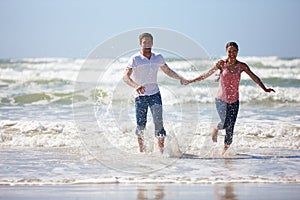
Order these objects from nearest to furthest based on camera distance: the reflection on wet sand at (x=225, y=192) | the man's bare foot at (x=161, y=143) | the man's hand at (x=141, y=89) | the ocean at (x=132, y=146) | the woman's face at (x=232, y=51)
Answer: the reflection on wet sand at (x=225, y=192) → the ocean at (x=132, y=146) → the man's hand at (x=141, y=89) → the woman's face at (x=232, y=51) → the man's bare foot at (x=161, y=143)

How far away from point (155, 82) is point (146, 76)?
0.15m

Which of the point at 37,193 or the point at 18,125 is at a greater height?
the point at 18,125

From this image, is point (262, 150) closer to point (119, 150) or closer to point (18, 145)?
point (119, 150)

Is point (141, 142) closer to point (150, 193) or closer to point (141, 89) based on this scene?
point (141, 89)

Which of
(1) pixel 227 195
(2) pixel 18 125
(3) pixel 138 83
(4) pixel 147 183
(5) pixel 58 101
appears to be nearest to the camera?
(1) pixel 227 195

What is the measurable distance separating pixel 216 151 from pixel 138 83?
1.61 m

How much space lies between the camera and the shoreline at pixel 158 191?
15.9 ft

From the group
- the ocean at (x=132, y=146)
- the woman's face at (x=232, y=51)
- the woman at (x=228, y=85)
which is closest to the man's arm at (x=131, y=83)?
the ocean at (x=132, y=146)

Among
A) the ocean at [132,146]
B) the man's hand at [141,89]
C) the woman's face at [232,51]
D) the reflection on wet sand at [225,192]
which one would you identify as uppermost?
the woman's face at [232,51]

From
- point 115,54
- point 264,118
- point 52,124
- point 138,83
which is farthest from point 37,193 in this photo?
point 264,118

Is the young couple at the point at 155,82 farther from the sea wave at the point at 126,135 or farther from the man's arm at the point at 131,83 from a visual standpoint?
the sea wave at the point at 126,135

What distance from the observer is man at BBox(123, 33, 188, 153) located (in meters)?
6.57

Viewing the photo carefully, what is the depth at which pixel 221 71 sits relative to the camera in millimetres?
6914

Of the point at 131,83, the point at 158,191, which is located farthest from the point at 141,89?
the point at 158,191
